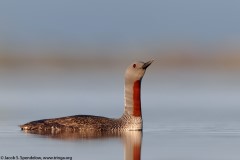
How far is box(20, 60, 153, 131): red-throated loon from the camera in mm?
20953

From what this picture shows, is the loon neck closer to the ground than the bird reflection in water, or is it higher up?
higher up

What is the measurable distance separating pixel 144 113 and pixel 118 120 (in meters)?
4.34

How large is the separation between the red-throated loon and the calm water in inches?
13.1

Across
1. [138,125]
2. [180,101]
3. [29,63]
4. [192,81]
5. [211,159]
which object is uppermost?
[29,63]

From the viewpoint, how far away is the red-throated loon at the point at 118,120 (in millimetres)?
20953

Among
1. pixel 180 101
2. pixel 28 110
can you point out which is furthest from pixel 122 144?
pixel 180 101

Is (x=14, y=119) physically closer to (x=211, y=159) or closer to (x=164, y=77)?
(x=211, y=159)

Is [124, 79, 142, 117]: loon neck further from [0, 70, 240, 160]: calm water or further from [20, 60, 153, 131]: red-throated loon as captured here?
[0, 70, 240, 160]: calm water

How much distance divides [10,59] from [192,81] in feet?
63.2

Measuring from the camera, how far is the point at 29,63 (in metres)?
59.4

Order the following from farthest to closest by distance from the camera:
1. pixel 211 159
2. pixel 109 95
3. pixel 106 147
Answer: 1. pixel 109 95
2. pixel 106 147
3. pixel 211 159

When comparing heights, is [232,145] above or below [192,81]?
below

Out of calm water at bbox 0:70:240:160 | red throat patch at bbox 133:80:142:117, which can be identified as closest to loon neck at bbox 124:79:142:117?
red throat patch at bbox 133:80:142:117

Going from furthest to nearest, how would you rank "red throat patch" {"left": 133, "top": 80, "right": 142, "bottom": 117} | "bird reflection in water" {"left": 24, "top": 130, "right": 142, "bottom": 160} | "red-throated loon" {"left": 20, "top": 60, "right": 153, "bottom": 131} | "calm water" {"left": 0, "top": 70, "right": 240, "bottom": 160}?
"red throat patch" {"left": 133, "top": 80, "right": 142, "bottom": 117} → "red-throated loon" {"left": 20, "top": 60, "right": 153, "bottom": 131} → "bird reflection in water" {"left": 24, "top": 130, "right": 142, "bottom": 160} → "calm water" {"left": 0, "top": 70, "right": 240, "bottom": 160}
